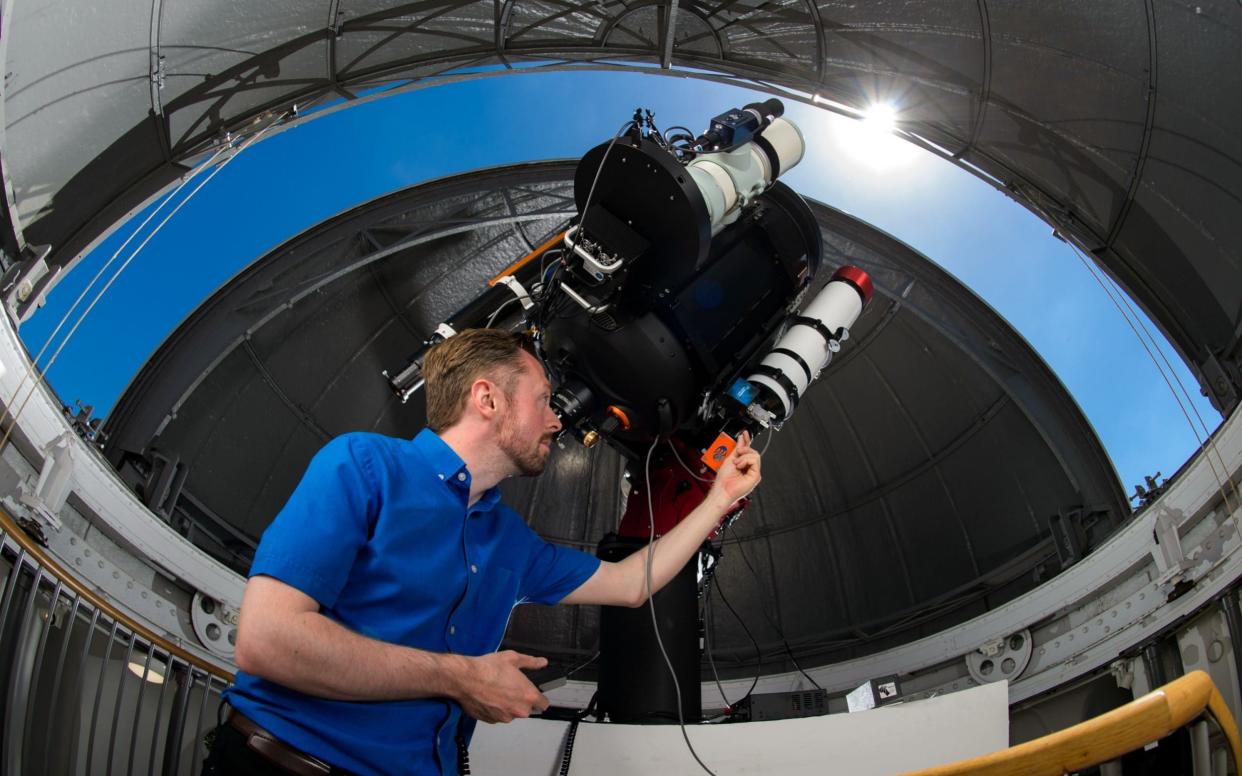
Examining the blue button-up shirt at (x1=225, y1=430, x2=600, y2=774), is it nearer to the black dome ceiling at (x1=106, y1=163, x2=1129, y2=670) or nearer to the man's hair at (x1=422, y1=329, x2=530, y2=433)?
the man's hair at (x1=422, y1=329, x2=530, y2=433)

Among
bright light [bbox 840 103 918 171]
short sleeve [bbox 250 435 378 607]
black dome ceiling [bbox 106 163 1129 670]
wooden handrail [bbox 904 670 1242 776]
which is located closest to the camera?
wooden handrail [bbox 904 670 1242 776]

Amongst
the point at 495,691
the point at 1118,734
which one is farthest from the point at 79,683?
the point at 1118,734

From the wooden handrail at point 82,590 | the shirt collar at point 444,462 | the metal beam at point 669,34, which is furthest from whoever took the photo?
the metal beam at point 669,34

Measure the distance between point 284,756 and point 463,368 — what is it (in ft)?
4.50

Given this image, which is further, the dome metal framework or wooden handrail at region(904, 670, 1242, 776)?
the dome metal framework

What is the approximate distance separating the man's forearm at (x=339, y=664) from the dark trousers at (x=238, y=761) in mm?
201

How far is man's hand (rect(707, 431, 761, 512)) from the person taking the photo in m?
2.98

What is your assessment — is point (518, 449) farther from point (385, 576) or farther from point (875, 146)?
point (875, 146)

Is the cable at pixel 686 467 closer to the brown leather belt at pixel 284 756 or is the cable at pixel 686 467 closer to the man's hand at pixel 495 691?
the man's hand at pixel 495 691

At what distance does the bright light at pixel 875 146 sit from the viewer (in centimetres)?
688

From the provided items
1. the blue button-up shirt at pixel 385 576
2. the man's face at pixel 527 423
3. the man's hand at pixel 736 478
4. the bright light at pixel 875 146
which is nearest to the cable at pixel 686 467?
the man's hand at pixel 736 478

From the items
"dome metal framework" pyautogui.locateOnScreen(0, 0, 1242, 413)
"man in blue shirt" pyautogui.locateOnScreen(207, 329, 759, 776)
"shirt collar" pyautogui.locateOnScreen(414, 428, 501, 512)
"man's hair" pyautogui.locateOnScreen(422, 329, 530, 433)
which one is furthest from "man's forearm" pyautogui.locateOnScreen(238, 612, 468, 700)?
"dome metal framework" pyautogui.locateOnScreen(0, 0, 1242, 413)

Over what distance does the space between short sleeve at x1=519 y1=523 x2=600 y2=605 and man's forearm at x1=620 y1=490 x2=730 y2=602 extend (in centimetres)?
19

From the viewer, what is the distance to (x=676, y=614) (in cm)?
485
